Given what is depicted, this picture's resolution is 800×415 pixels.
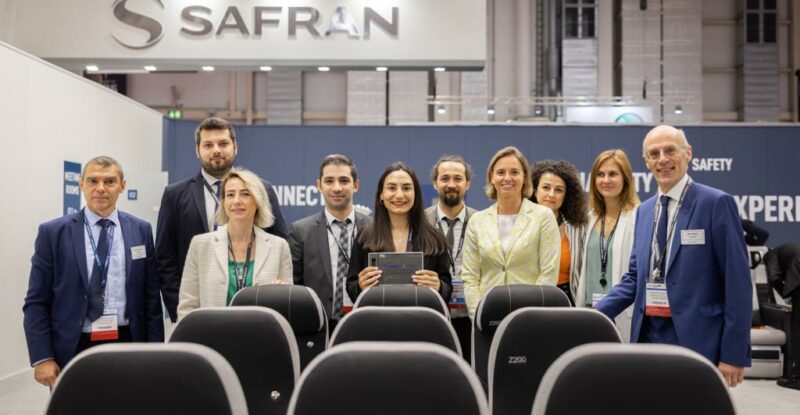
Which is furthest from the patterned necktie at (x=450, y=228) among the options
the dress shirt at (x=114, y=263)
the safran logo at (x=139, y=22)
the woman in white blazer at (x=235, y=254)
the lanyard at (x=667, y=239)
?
the safran logo at (x=139, y=22)

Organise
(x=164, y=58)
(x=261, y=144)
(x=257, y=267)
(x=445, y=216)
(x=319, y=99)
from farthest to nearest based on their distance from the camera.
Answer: (x=319, y=99), (x=261, y=144), (x=164, y=58), (x=445, y=216), (x=257, y=267)

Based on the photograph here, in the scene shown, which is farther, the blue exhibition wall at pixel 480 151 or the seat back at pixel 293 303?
the blue exhibition wall at pixel 480 151

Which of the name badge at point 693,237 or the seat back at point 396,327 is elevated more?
the name badge at point 693,237

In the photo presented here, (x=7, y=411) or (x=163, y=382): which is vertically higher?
(x=163, y=382)

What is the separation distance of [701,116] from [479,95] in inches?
198

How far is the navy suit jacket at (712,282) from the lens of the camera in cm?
230

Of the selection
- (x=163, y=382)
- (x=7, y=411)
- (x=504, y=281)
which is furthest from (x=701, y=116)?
(x=163, y=382)

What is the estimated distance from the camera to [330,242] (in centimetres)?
343

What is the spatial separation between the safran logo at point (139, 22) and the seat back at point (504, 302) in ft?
18.5

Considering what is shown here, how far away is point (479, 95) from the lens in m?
14.4

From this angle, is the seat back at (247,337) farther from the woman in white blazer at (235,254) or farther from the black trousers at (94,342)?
the black trousers at (94,342)

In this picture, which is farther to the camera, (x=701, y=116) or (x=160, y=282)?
(x=701, y=116)

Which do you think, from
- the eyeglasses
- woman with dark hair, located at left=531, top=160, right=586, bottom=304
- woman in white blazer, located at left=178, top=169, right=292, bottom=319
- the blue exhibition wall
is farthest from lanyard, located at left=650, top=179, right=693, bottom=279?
the blue exhibition wall

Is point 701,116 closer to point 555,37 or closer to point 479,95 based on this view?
point 555,37
